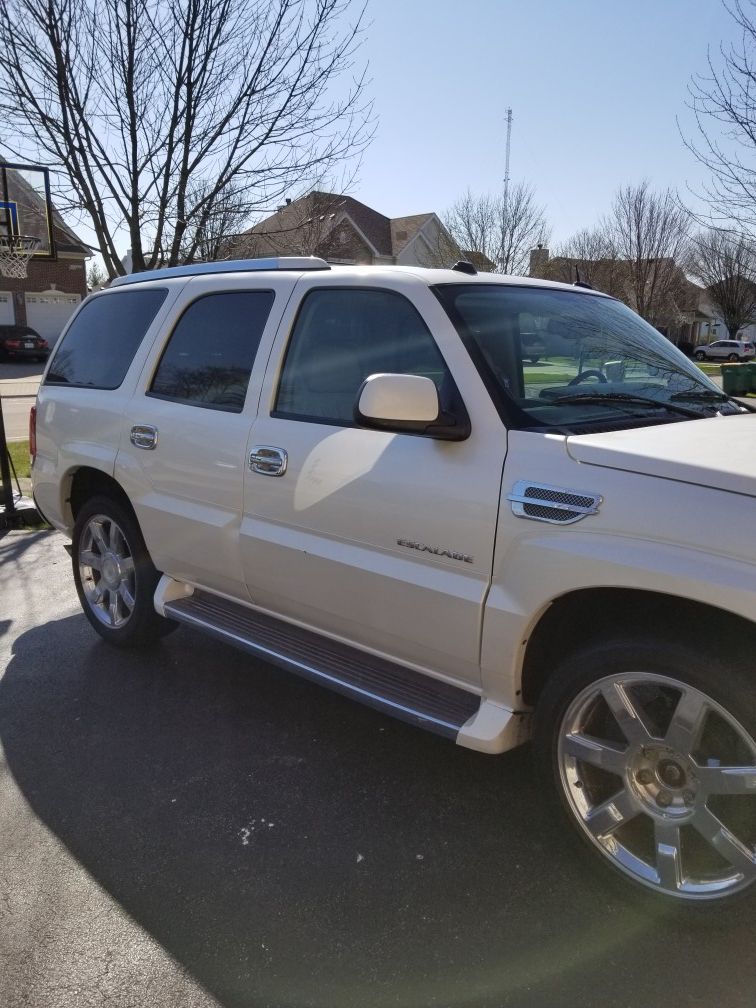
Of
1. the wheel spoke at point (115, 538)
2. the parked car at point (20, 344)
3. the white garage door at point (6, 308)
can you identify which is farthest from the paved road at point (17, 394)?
the wheel spoke at point (115, 538)

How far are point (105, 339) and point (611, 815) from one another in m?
3.67

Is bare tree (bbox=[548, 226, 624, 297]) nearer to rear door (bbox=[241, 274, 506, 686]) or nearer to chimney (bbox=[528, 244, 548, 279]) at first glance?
chimney (bbox=[528, 244, 548, 279])

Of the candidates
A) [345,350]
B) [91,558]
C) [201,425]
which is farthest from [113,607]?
[345,350]

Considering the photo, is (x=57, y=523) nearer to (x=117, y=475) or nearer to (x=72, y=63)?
(x=117, y=475)

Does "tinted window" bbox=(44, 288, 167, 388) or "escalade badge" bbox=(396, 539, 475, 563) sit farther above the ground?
"tinted window" bbox=(44, 288, 167, 388)

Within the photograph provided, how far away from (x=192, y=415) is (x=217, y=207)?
6616 mm

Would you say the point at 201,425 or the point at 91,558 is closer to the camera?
the point at 201,425

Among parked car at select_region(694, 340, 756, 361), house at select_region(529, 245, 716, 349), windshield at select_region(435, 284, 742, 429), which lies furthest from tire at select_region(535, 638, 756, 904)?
parked car at select_region(694, 340, 756, 361)

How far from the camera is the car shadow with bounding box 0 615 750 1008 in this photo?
2299mm

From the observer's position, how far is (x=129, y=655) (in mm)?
4605

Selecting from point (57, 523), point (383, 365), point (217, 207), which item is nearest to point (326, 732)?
point (383, 365)

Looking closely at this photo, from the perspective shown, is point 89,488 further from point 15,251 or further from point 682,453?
point 15,251

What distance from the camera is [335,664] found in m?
3.18

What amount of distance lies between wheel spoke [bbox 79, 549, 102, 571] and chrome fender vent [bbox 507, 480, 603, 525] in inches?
117
